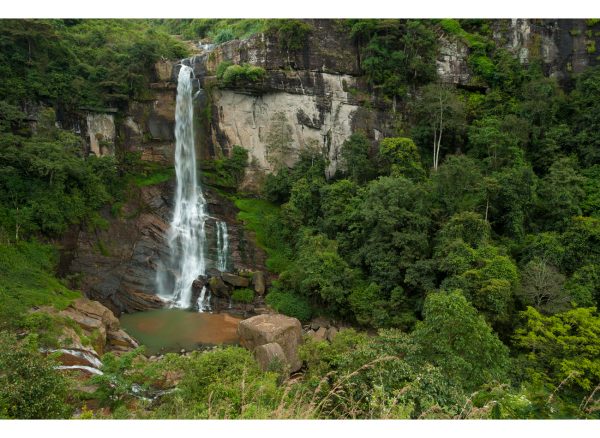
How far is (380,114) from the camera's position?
998 inches

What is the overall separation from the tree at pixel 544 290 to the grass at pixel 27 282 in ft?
54.8

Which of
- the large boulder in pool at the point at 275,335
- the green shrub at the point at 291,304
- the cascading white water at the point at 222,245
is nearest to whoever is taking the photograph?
the large boulder in pool at the point at 275,335

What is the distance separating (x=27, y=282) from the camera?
16.2m

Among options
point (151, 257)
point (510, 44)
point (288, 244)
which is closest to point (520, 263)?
point (288, 244)

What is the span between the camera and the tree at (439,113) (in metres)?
22.1

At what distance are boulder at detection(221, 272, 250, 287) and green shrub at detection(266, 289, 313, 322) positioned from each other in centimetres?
170

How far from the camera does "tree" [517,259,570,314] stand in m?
13.4

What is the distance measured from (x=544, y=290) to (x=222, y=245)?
16141 millimetres

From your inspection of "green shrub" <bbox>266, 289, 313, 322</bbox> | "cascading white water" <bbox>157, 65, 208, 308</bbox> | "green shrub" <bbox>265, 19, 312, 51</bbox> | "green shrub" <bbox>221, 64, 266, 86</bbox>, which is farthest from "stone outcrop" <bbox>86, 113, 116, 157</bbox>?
"green shrub" <bbox>266, 289, 313, 322</bbox>

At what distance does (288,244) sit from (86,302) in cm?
1046

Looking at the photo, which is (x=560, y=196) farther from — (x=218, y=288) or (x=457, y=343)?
(x=218, y=288)

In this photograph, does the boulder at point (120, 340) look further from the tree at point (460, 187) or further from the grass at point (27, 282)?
the tree at point (460, 187)

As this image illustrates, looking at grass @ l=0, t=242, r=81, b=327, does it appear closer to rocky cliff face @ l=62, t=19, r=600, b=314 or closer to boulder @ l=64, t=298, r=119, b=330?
boulder @ l=64, t=298, r=119, b=330

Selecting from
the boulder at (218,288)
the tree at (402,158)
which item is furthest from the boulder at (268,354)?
the tree at (402,158)
